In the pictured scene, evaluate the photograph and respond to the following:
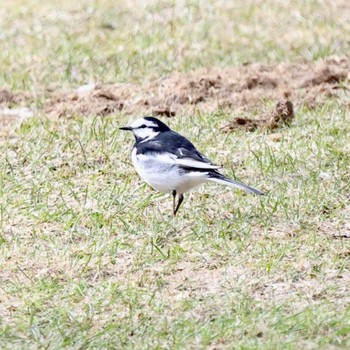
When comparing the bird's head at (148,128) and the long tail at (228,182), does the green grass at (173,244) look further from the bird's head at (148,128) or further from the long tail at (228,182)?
the bird's head at (148,128)

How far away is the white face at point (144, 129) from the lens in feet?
27.1

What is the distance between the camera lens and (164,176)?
780 centimetres

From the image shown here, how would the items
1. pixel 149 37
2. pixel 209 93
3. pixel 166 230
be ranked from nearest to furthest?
pixel 166 230 < pixel 209 93 < pixel 149 37

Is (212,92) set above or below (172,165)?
below

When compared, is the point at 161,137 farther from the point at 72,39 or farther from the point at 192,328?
the point at 72,39

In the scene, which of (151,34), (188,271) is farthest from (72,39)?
(188,271)

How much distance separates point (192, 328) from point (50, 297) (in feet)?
3.21

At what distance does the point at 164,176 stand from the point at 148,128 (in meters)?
0.61

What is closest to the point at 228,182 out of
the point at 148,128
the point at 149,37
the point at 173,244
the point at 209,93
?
the point at 173,244

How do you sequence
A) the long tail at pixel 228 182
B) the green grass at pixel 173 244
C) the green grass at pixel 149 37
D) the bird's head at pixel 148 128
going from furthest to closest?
the green grass at pixel 149 37 → the bird's head at pixel 148 128 → the long tail at pixel 228 182 → the green grass at pixel 173 244

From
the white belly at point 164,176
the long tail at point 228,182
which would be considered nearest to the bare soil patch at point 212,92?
the white belly at point 164,176

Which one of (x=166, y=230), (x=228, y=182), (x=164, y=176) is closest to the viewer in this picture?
(x=228, y=182)

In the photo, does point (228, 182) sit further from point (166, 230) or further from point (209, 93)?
point (209, 93)

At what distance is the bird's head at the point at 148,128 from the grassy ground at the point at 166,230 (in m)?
0.42
